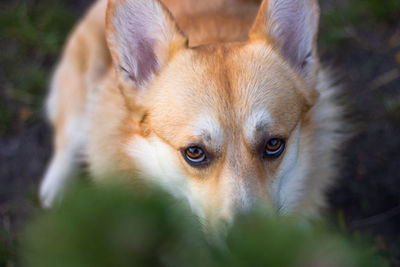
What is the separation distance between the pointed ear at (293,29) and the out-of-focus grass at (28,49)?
2506mm

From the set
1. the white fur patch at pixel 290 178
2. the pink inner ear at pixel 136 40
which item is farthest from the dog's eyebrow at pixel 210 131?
the pink inner ear at pixel 136 40

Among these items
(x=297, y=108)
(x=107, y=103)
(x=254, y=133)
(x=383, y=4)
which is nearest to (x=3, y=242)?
(x=107, y=103)

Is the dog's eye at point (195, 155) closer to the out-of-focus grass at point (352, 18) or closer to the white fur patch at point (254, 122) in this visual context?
the white fur patch at point (254, 122)

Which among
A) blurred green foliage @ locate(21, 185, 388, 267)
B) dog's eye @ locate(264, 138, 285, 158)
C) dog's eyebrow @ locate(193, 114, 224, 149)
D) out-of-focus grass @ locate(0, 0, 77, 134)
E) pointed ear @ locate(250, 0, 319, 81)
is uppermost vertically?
out-of-focus grass @ locate(0, 0, 77, 134)

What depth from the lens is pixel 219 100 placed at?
2164mm

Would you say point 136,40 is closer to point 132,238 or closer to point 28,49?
point 132,238

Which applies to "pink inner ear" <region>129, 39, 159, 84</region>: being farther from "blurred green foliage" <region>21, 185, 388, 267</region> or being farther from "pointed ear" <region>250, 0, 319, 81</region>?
"blurred green foliage" <region>21, 185, 388, 267</region>

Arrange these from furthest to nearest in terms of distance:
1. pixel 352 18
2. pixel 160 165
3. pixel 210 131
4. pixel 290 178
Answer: pixel 352 18, pixel 290 178, pixel 160 165, pixel 210 131

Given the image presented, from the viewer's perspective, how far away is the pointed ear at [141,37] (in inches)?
84.8

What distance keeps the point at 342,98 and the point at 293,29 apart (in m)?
1.30

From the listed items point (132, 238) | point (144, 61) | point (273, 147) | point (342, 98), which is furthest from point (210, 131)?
point (342, 98)

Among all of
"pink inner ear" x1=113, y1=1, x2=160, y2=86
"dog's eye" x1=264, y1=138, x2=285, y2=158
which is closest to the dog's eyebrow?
"dog's eye" x1=264, y1=138, x2=285, y2=158

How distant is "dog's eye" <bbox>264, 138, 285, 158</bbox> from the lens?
2.23m

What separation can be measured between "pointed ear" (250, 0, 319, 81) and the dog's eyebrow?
62cm
